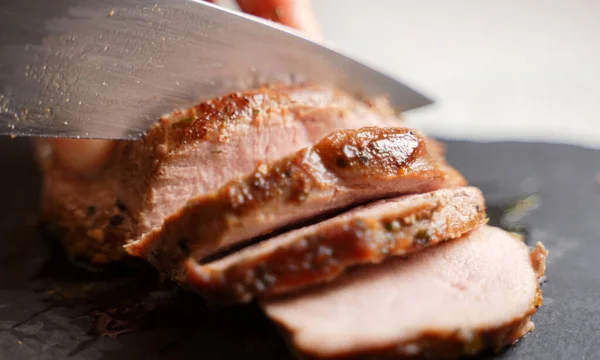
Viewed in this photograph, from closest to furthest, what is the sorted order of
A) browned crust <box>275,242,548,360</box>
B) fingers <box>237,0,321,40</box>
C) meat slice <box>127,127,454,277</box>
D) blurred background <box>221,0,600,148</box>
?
browned crust <box>275,242,548,360</box>, meat slice <box>127,127,454,277</box>, fingers <box>237,0,321,40</box>, blurred background <box>221,0,600,148</box>

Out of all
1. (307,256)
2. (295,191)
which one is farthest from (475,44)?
(307,256)

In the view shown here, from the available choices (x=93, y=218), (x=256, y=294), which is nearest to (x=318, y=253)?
(x=256, y=294)

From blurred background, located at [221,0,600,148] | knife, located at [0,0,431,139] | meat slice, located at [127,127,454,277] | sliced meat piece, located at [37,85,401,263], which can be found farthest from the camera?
blurred background, located at [221,0,600,148]

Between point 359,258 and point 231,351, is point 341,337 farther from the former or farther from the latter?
point 231,351

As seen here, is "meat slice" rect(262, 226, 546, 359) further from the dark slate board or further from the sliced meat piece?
the sliced meat piece

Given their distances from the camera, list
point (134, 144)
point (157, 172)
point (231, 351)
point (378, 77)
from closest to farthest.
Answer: point (231, 351) < point (157, 172) < point (134, 144) < point (378, 77)

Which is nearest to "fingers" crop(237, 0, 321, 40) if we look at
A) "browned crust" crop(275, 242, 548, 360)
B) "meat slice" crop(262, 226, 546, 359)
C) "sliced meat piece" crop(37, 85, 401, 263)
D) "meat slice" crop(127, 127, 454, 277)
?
"sliced meat piece" crop(37, 85, 401, 263)
